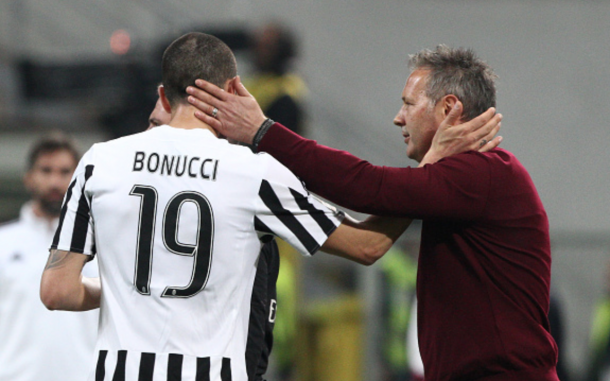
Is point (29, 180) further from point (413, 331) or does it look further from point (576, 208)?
point (576, 208)

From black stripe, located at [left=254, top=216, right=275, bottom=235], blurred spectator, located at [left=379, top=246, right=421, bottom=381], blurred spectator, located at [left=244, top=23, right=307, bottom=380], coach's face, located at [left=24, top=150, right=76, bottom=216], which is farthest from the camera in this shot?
blurred spectator, located at [left=379, top=246, right=421, bottom=381]

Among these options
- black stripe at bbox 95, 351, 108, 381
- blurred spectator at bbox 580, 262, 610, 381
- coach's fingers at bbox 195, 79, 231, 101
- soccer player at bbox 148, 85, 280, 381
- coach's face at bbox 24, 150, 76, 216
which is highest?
coach's fingers at bbox 195, 79, 231, 101

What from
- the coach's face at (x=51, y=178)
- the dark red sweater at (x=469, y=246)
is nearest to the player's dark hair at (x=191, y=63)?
the dark red sweater at (x=469, y=246)

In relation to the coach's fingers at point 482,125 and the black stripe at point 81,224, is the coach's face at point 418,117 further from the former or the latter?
the black stripe at point 81,224

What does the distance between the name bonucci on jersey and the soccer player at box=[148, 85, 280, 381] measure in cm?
9

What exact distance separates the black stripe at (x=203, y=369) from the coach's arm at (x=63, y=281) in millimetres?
512

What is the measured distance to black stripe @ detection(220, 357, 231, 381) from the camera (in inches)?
109

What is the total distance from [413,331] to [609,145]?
6.52 metres

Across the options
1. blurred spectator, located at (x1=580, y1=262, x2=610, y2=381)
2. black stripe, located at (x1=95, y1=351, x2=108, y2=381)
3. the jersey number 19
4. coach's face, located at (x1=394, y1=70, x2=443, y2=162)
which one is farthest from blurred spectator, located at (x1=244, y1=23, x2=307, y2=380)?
black stripe, located at (x1=95, y1=351, x2=108, y2=381)

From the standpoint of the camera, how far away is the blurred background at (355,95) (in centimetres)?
821

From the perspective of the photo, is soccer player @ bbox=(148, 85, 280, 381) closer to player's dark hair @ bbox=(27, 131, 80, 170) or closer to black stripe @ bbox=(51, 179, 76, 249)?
black stripe @ bbox=(51, 179, 76, 249)

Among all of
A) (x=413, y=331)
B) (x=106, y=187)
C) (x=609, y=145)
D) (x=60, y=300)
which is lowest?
(x=413, y=331)

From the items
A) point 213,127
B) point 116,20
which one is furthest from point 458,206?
point 116,20

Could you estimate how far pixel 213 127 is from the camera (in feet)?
9.77
